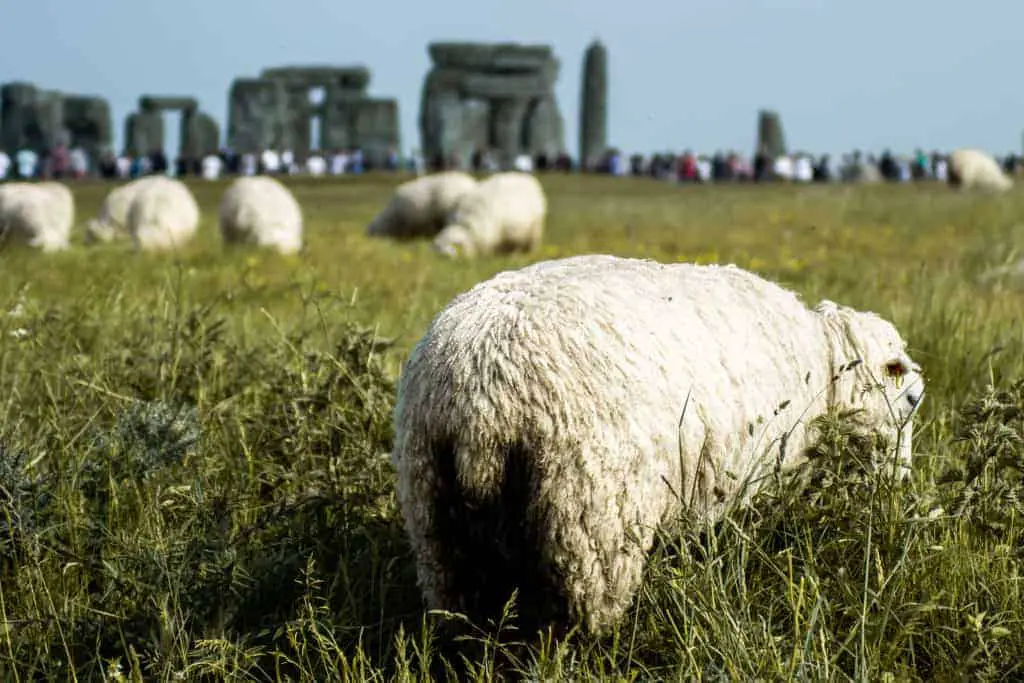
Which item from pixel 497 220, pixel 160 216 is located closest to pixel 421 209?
pixel 497 220

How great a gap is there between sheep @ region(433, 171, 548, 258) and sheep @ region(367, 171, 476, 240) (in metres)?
2.12

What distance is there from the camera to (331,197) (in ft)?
98.7

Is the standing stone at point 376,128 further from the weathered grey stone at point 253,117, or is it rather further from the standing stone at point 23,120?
the standing stone at point 23,120

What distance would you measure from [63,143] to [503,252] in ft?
116

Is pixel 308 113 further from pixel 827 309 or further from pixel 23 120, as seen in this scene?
pixel 827 309

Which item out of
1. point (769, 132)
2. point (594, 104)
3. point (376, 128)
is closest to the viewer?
point (769, 132)

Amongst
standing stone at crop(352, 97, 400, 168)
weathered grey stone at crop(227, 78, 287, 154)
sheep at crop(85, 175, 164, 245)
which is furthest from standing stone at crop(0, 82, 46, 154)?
sheep at crop(85, 175, 164, 245)

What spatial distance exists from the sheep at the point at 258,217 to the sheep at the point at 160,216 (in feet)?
1.95

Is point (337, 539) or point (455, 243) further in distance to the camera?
point (455, 243)

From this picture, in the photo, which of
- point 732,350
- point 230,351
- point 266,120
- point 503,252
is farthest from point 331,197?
point 732,350

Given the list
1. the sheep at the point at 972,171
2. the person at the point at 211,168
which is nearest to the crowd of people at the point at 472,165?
the person at the point at 211,168

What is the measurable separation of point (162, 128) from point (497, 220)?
122 ft

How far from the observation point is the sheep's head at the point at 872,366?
426 cm

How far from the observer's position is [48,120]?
149ft
